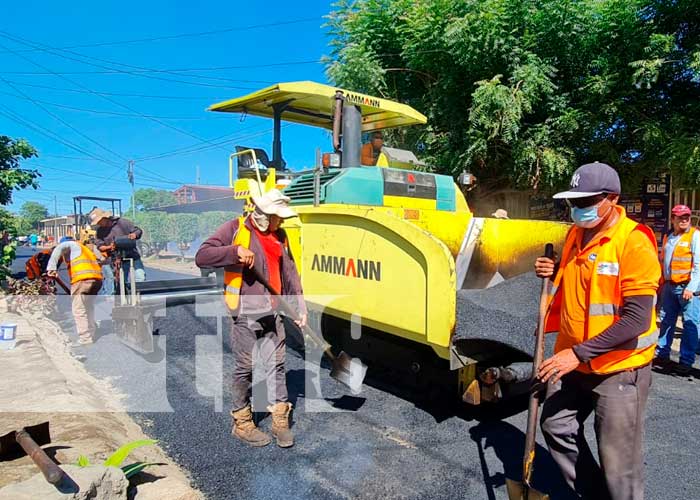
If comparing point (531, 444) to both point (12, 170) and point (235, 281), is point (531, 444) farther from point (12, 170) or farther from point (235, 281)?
point (12, 170)

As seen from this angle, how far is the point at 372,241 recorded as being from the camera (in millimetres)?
3203

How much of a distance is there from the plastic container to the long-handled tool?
9.59ft

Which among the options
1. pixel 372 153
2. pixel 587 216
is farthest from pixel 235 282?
pixel 372 153

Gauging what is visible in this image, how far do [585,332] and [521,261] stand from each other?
2111 millimetres

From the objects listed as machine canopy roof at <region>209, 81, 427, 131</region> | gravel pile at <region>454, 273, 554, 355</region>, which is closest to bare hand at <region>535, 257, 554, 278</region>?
gravel pile at <region>454, 273, 554, 355</region>

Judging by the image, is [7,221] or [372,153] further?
[7,221]

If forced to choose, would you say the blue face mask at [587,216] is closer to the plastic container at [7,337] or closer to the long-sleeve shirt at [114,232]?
the plastic container at [7,337]

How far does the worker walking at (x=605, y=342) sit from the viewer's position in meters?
1.89

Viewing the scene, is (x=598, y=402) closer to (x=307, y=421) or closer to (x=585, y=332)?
(x=585, y=332)

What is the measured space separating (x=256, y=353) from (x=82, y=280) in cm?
356

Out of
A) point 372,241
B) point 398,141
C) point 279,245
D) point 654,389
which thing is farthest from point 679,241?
point 398,141

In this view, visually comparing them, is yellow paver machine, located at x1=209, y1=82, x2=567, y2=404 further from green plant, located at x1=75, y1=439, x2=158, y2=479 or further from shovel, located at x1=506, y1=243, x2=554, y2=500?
green plant, located at x1=75, y1=439, x2=158, y2=479

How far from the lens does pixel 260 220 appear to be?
316 cm

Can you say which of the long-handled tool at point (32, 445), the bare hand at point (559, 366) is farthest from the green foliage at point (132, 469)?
the bare hand at point (559, 366)
